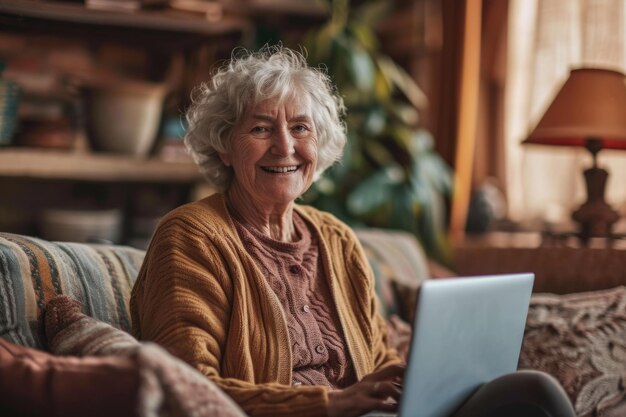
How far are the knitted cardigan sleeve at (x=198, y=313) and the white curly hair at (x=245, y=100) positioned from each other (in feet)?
0.87

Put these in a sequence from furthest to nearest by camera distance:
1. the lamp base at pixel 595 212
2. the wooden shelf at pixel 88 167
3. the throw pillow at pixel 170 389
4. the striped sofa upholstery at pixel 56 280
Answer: the wooden shelf at pixel 88 167 → the lamp base at pixel 595 212 → the striped sofa upholstery at pixel 56 280 → the throw pillow at pixel 170 389

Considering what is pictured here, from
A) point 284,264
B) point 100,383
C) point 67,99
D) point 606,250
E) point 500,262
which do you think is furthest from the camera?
point 67,99

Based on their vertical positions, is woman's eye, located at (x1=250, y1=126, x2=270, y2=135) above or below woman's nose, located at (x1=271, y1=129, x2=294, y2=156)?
above

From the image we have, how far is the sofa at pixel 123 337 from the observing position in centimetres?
107

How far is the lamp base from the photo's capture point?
2.71 meters

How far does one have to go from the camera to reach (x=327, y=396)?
55.1 inches

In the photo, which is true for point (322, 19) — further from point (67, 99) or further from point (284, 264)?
point (284, 264)

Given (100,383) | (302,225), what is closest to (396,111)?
(302,225)

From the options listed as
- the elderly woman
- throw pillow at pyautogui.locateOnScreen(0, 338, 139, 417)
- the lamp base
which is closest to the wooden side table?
the lamp base

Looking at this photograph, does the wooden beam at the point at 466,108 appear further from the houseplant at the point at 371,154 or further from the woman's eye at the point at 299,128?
the woman's eye at the point at 299,128

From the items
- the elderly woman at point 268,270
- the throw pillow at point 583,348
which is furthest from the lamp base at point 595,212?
the elderly woman at point 268,270

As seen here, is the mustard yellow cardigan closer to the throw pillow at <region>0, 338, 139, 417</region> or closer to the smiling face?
the smiling face

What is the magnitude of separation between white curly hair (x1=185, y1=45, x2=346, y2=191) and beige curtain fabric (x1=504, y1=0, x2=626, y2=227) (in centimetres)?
174

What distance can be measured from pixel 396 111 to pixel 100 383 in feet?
8.60
